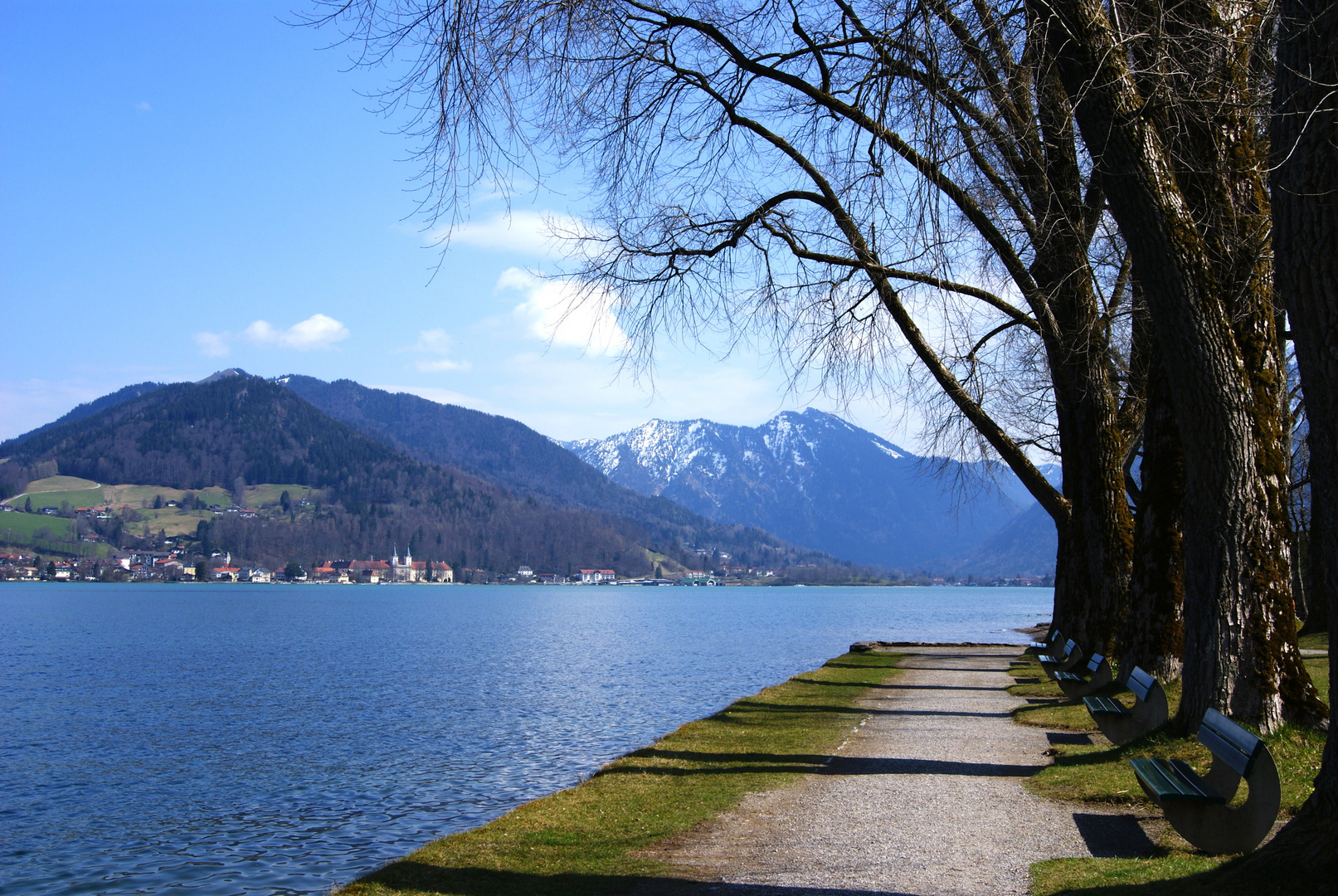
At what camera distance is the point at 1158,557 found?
1242cm

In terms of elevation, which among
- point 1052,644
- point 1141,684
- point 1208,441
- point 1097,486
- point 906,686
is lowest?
point 906,686

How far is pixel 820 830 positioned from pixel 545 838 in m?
2.00

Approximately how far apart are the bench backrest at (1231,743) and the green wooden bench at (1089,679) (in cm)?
604

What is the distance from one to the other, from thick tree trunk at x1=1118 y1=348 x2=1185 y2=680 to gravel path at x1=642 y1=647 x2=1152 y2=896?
208cm

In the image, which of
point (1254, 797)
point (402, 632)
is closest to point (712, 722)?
point (1254, 797)

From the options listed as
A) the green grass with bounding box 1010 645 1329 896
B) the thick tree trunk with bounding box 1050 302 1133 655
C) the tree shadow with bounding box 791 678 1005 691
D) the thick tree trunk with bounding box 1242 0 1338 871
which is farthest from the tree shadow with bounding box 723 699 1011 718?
the thick tree trunk with bounding box 1242 0 1338 871

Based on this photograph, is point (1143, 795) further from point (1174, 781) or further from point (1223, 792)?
point (1223, 792)

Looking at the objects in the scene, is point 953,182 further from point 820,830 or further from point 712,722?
point 712,722

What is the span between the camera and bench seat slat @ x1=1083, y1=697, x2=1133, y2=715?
1013cm

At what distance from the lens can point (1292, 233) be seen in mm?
5254

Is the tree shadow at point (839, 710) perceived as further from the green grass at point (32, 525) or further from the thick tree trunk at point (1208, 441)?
the green grass at point (32, 525)

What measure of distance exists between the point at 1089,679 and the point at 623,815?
734 centimetres

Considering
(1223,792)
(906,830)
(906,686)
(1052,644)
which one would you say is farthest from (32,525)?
(1223,792)

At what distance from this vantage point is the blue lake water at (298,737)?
11062 mm
